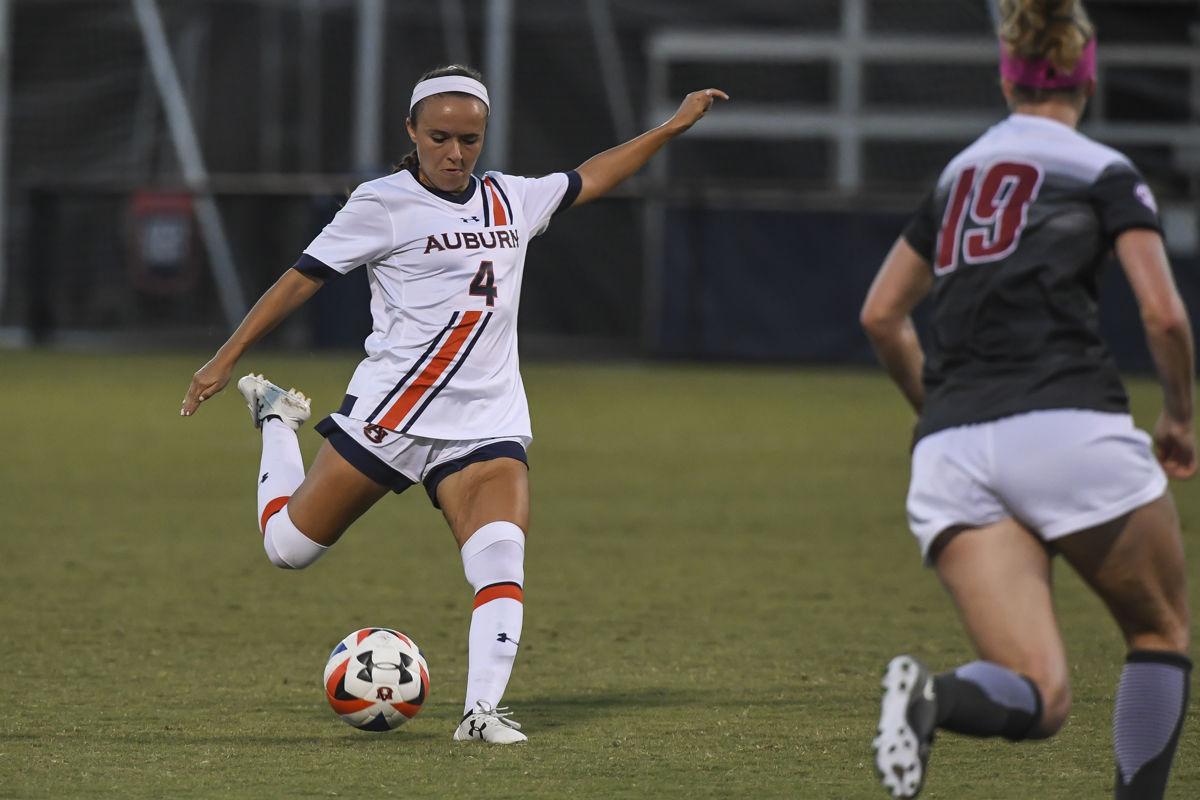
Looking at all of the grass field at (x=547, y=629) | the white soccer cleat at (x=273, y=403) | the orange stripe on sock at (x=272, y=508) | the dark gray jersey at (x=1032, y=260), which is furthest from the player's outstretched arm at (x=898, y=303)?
the white soccer cleat at (x=273, y=403)

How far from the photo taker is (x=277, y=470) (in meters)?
6.44

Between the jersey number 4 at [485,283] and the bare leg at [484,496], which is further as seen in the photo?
the jersey number 4 at [485,283]

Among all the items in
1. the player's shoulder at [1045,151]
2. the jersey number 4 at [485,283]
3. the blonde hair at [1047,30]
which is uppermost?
the blonde hair at [1047,30]

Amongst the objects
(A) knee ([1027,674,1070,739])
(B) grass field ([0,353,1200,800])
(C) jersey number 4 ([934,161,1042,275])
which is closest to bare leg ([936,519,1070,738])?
(A) knee ([1027,674,1070,739])

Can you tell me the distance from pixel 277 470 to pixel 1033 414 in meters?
3.19

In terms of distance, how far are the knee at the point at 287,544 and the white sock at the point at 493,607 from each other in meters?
0.55

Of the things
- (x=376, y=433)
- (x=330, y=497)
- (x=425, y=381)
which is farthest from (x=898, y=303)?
(x=330, y=497)

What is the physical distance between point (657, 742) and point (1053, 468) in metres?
2.09

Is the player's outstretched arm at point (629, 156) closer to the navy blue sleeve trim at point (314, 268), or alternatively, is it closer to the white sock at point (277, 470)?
the navy blue sleeve trim at point (314, 268)

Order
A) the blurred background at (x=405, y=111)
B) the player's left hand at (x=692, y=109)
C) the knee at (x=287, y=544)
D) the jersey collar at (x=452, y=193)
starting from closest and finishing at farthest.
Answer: the jersey collar at (x=452, y=193) → the knee at (x=287, y=544) → the player's left hand at (x=692, y=109) → the blurred background at (x=405, y=111)

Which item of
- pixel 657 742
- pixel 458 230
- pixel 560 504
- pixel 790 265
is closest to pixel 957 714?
pixel 657 742

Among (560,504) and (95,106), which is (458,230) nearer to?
(560,504)

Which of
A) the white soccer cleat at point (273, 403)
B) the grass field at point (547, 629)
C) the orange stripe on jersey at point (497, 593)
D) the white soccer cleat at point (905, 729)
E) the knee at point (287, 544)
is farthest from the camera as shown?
the white soccer cleat at point (273, 403)

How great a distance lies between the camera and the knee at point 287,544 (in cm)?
601
